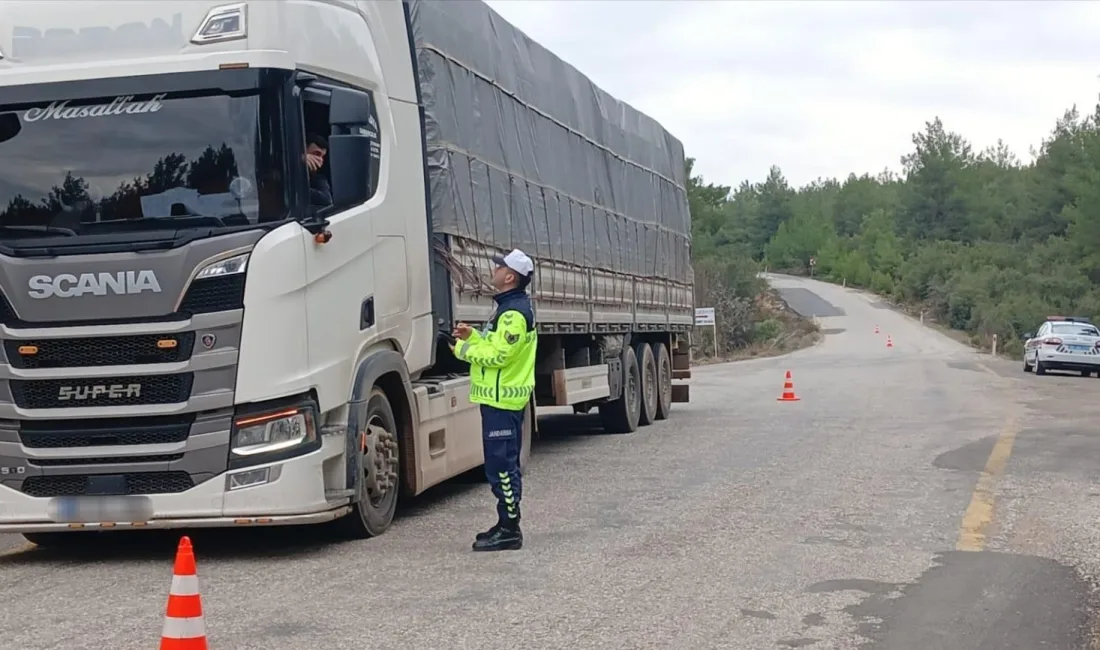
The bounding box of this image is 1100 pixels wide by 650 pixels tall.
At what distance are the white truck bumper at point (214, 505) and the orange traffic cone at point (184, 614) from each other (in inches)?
104

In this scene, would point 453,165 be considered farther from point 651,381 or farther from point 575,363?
point 651,381

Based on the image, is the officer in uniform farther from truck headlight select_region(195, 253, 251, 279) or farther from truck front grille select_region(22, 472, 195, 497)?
truck front grille select_region(22, 472, 195, 497)

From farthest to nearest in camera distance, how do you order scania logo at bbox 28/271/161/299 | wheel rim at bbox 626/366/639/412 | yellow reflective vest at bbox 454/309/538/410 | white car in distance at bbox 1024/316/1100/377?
white car in distance at bbox 1024/316/1100/377
wheel rim at bbox 626/366/639/412
yellow reflective vest at bbox 454/309/538/410
scania logo at bbox 28/271/161/299

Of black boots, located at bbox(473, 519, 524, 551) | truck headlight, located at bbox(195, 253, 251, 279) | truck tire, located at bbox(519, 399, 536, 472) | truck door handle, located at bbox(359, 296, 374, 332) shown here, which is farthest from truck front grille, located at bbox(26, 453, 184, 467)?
truck tire, located at bbox(519, 399, 536, 472)

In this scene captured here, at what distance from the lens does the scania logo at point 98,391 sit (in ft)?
24.0

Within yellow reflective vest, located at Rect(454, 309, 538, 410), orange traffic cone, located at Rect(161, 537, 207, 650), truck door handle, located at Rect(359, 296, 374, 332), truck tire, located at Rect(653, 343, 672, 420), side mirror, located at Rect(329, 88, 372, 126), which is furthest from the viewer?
truck tire, located at Rect(653, 343, 672, 420)

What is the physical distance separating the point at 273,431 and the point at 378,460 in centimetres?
114

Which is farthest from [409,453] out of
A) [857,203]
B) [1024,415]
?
[857,203]

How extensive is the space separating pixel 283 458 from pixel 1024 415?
14.7 m

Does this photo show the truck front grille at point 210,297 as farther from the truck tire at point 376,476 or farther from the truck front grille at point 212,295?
the truck tire at point 376,476

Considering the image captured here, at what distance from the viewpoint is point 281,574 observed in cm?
739

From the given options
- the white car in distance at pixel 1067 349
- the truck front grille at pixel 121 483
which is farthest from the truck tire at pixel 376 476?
the white car in distance at pixel 1067 349

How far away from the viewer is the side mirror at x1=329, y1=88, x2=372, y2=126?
7625 millimetres

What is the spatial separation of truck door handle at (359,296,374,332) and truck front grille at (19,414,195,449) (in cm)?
128
